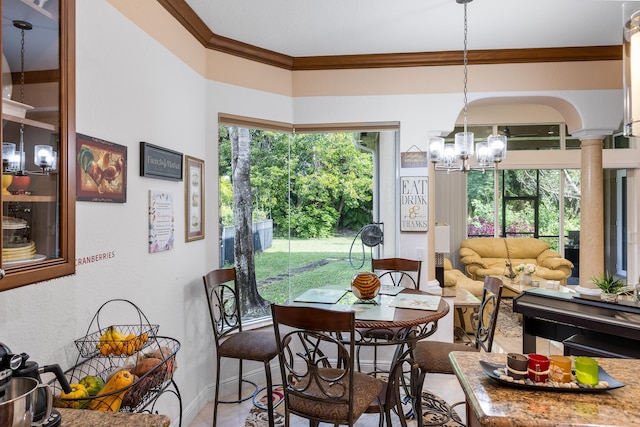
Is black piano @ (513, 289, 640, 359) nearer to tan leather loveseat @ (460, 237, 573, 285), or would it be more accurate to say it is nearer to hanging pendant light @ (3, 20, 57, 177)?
hanging pendant light @ (3, 20, 57, 177)

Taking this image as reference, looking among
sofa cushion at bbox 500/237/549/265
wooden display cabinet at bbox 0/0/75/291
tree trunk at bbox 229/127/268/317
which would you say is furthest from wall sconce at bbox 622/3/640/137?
sofa cushion at bbox 500/237/549/265

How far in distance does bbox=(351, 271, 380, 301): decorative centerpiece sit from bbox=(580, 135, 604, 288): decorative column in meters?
2.33

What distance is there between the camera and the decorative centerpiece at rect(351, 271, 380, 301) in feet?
9.16

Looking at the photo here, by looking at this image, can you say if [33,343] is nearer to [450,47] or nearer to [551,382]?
[551,382]

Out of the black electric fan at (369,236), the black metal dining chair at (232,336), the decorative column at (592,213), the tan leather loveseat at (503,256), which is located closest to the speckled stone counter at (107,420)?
the black metal dining chair at (232,336)

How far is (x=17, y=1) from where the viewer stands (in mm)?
1104

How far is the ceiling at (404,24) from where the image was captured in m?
2.75

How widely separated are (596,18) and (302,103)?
2.38 m

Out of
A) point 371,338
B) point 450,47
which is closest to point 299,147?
point 450,47

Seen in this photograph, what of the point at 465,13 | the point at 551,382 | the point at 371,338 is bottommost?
the point at 371,338

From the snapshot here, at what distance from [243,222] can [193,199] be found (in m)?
0.74

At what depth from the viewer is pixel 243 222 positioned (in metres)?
3.65

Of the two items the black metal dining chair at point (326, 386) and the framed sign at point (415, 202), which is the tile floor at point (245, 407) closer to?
the black metal dining chair at point (326, 386)

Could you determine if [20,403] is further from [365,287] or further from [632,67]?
[365,287]
